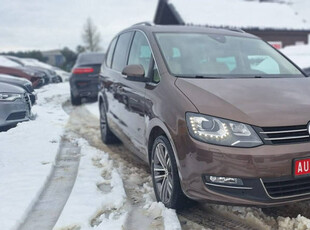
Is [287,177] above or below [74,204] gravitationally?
above

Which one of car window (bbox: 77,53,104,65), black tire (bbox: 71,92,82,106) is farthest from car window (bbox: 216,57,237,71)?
car window (bbox: 77,53,104,65)

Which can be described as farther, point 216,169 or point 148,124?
point 148,124

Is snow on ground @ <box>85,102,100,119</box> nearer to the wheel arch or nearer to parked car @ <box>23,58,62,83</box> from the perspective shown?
parked car @ <box>23,58,62,83</box>

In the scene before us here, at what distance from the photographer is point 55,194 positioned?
12.1 ft

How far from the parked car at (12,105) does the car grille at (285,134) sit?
249cm

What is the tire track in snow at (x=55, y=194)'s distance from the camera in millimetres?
3062

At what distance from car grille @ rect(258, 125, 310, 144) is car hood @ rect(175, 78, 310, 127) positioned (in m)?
0.04

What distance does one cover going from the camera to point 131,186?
155 inches

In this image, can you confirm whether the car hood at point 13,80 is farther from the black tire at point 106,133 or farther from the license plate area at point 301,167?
the license plate area at point 301,167

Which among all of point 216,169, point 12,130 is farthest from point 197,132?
point 12,130

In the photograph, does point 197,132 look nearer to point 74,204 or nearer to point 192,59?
point 192,59

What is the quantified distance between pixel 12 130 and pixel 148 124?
4.95ft

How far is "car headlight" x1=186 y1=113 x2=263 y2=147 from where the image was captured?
2.60 m

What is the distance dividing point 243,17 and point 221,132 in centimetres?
2119
